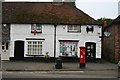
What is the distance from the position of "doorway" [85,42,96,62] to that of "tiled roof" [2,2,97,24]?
7.99 feet

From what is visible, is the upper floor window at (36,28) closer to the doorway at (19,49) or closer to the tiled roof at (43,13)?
the tiled roof at (43,13)

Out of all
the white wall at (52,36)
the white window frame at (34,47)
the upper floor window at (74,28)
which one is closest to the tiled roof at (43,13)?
the upper floor window at (74,28)

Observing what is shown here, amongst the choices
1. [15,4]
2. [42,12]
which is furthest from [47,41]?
[15,4]

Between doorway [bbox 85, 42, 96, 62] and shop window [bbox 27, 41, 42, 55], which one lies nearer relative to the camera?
shop window [bbox 27, 41, 42, 55]

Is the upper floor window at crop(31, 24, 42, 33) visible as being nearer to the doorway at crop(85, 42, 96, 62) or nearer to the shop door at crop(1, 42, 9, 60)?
the shop door at crop(1, 42, 9, 60)

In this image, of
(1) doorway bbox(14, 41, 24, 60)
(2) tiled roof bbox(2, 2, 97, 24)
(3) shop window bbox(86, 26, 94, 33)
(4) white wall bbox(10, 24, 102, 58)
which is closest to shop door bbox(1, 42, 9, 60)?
(4) white wall bbox(10, 24, 102, 58)

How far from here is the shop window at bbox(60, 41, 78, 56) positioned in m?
35.2

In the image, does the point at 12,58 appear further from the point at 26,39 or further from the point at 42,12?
the point at 42,12

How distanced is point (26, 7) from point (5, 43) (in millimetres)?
5325

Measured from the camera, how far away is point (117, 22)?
1364 inches

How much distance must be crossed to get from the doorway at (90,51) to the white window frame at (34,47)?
16.9 ft

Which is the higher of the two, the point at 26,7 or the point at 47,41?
the point at 26,7

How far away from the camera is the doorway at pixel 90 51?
116ft

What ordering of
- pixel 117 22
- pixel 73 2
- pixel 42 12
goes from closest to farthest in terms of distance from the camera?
pixel 117 22 < pixel 42 12 < pixel 73 2
